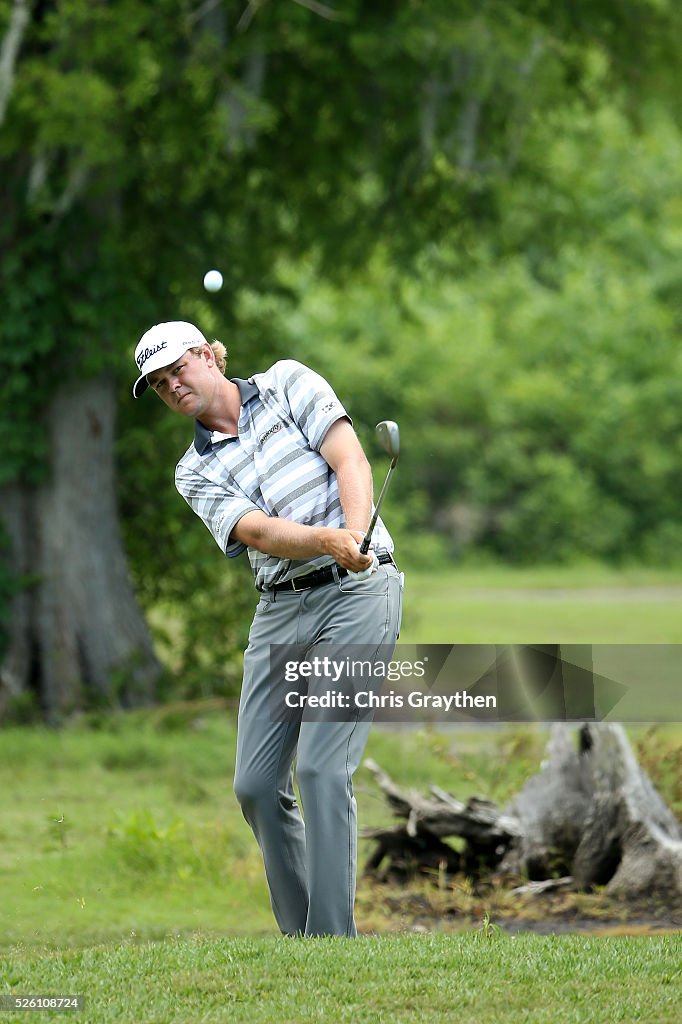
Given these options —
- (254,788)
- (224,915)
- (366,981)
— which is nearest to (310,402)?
(254,788)

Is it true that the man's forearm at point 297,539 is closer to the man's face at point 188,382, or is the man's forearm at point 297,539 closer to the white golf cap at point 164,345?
the man's face at point 188,382

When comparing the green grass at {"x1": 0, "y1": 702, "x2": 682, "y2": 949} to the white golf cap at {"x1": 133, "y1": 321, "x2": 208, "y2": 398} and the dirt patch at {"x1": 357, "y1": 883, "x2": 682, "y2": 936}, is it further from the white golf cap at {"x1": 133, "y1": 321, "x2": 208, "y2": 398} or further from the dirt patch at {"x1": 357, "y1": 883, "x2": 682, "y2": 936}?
the white golf cap at {"x1": 133, "y1": 321, "x2": 208, "y2": 398}

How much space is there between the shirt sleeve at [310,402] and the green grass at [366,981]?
1673 millimetres

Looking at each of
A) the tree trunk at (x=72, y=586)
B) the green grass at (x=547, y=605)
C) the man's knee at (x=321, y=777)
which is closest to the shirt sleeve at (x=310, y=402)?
the man's knee at (x=321, y=777)

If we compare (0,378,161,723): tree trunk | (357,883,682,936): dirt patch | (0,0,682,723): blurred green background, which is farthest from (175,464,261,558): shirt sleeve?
(0,378,161,723): tree trunk

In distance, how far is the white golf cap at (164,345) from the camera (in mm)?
5242

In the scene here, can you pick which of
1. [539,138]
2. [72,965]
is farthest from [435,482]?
[72,965]

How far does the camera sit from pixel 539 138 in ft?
44.4

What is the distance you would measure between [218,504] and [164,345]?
0.58 meters

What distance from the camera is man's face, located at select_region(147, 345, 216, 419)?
208 inches

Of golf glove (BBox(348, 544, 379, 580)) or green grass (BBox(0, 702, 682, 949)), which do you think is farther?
green grass (BBox(0, 702, 682, 949))

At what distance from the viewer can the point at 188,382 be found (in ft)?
17.4

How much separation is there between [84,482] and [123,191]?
2.39 meters

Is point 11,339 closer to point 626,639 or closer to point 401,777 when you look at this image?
point 401,777
